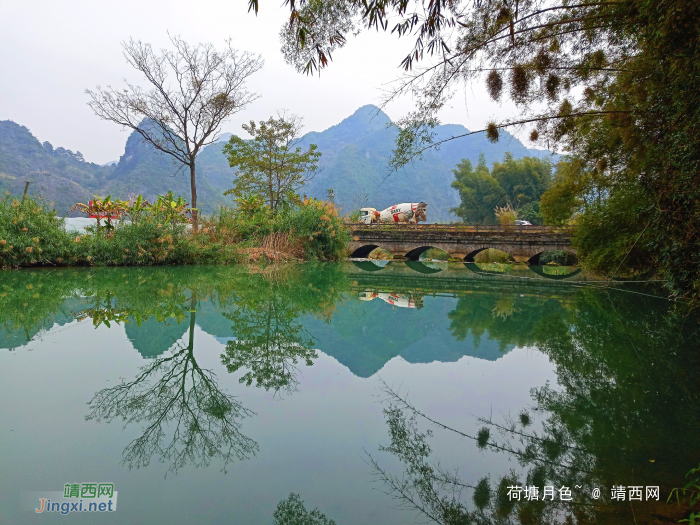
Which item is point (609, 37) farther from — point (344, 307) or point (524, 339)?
point (344, 307)

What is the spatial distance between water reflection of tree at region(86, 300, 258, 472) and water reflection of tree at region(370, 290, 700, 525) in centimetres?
74

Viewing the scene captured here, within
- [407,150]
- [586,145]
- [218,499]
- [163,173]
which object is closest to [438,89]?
[407,150]

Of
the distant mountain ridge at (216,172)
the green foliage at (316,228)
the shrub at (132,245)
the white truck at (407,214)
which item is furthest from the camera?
the distant mountain ridge at (216,172)

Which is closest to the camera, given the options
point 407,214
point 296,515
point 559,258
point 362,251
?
point 296,515

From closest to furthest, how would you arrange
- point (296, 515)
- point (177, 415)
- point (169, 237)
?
point (296, 515) < point (177, 415) < point (169, 237)

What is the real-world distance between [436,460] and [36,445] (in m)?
1.78

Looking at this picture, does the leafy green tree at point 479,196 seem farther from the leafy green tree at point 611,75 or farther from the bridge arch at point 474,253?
the leafy green tree at point 611,75

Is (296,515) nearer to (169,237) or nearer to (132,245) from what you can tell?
(169,237)

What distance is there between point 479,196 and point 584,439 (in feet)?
161

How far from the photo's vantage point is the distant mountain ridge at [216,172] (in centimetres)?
5566

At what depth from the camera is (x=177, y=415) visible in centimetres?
230

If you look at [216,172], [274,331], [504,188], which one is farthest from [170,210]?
[216,172]


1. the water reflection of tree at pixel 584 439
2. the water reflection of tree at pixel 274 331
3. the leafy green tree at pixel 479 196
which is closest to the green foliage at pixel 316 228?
the water reflection of tree at pixel 274 331

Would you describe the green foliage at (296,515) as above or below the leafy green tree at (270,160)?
below
